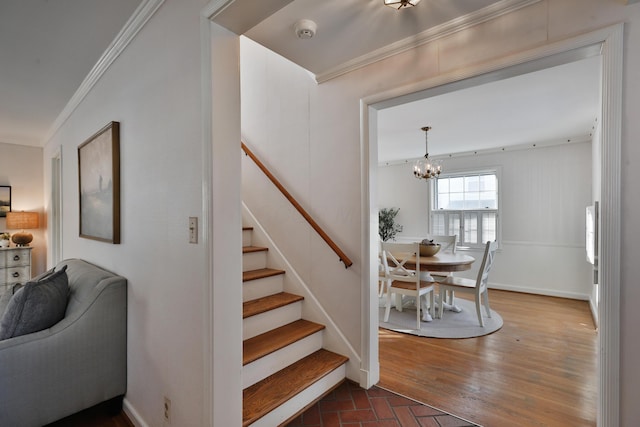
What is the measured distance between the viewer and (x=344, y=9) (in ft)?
5.70

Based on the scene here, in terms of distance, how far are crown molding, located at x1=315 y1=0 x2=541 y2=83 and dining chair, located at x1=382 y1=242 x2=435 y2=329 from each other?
2.03 m

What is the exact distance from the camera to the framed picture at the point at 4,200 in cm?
427

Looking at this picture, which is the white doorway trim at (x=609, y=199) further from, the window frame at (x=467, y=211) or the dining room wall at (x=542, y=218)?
the window frame at (x=467, y=211)

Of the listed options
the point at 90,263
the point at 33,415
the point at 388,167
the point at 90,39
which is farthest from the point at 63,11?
the point at 388,167

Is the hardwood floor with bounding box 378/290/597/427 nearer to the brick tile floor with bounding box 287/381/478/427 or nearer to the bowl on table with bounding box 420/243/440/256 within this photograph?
the brick tile floor with bounding box 287/381/478/427

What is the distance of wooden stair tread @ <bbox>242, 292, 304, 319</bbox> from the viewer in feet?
7.22

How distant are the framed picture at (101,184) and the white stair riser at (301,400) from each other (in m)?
1.51

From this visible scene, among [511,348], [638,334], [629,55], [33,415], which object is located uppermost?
[629,55]

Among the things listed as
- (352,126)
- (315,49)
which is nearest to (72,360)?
(352,126)

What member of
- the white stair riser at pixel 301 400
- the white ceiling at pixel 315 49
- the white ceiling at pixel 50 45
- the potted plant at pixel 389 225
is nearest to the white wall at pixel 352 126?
the white ceiling at pixel 315 49

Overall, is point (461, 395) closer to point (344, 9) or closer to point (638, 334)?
point (638, 334)

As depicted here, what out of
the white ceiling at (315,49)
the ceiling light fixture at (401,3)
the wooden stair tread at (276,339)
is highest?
the white ceiling at (315,49)

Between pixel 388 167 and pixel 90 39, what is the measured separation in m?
5.74

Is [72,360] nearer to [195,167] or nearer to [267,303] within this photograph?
[267,303]
